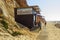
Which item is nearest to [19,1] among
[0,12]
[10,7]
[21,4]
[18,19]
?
[21,4]

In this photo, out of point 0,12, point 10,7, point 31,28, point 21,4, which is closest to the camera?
point 0,12

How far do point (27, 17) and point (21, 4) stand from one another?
1995 centimetres

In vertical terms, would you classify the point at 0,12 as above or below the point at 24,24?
above

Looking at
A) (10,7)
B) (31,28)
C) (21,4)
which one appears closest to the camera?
(31,28)

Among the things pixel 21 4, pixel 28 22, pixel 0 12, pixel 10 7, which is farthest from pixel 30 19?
pixel 21 4

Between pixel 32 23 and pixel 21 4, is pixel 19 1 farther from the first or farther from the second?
pixel 32 23

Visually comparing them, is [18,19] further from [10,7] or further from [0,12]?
[10,7]

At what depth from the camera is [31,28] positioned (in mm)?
28359

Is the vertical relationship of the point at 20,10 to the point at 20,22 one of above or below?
above

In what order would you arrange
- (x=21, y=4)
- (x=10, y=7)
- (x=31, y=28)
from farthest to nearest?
(x=21, y=4) → (x=10, y=7) → (x=31, y=28)

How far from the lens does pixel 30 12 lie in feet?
94.4

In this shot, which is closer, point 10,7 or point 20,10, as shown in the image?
point 20,10

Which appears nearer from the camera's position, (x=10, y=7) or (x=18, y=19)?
(x=18, y=19)

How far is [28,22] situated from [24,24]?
3.04 feet
